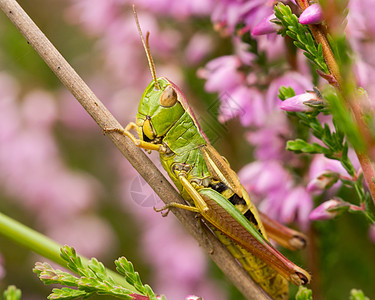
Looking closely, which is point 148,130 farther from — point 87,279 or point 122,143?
point 87,279

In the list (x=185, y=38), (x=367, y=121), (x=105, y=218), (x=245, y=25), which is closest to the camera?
(x=367, y=121)

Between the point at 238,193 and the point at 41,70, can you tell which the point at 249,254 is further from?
the point at 41,70

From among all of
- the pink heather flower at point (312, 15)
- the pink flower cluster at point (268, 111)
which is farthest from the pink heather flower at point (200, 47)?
the pink heather flower at point (312, 15)

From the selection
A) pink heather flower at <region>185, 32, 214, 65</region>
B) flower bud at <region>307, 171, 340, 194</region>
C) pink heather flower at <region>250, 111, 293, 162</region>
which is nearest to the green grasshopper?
flower bud at <region>307, 171, 340, 194</region>

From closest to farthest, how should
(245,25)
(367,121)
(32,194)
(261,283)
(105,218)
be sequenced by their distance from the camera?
(367,121)
(261,283)
(245,25)
(32,194)
(105,218)

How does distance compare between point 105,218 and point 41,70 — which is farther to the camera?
point 105,218

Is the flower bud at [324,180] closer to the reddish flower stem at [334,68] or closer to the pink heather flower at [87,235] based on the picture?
the reddish flower stem at [334,68]

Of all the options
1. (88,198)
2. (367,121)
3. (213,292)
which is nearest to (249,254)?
(367,121)

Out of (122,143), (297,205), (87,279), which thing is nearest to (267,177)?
(297,205)
